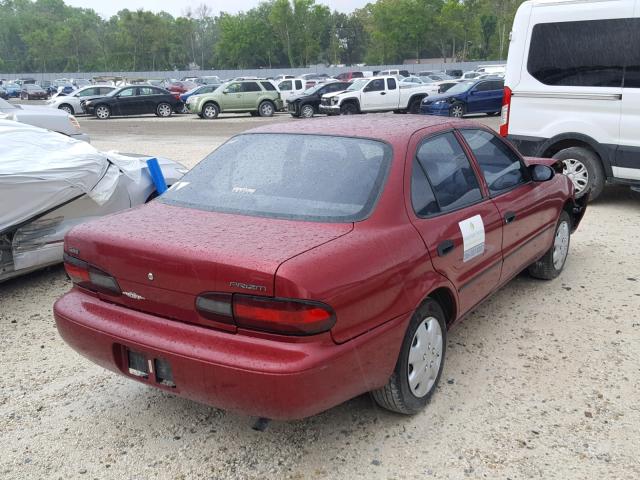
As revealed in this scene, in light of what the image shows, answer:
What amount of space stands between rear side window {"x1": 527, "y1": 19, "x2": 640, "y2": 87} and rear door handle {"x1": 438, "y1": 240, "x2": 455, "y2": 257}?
16.4ft

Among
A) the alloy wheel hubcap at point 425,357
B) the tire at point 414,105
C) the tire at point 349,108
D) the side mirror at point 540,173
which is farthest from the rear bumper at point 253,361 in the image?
the tire at point 414,105

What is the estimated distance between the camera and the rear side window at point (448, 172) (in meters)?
3.46

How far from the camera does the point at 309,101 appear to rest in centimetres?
2578

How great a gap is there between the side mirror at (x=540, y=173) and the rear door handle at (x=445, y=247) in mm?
1407

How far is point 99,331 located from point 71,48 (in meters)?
125

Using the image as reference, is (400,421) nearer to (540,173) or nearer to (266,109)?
(540,173)

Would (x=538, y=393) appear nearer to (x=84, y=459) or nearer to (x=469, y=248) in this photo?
(x=469, y=248)

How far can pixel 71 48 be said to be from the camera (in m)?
114

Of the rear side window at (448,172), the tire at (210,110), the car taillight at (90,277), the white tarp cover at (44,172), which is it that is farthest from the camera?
the tire at (210,110)

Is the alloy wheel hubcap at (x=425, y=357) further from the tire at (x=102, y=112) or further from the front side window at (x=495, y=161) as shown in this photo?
the tire at (x=102, y=112)

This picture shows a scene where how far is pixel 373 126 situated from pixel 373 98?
21835mm

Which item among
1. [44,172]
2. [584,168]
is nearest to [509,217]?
[44,172]

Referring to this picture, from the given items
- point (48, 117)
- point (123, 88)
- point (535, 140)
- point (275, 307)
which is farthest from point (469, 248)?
point (123, 88)

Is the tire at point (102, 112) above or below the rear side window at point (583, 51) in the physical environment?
below
